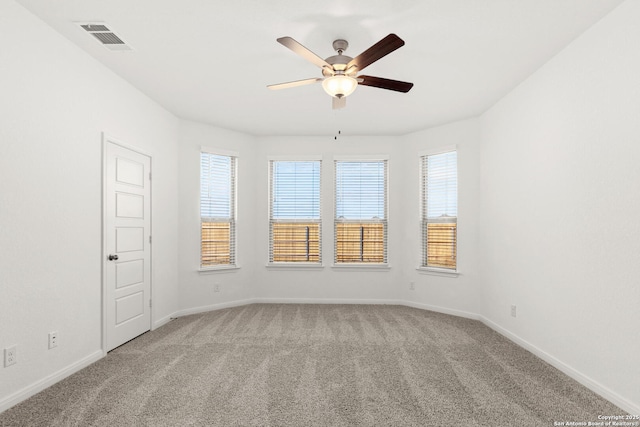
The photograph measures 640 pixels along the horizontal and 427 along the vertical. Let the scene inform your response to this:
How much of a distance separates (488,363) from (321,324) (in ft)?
6.54

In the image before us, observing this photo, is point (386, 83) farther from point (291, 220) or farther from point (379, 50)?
point (291, 220)

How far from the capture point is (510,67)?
3.25 meters

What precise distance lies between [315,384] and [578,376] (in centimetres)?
217

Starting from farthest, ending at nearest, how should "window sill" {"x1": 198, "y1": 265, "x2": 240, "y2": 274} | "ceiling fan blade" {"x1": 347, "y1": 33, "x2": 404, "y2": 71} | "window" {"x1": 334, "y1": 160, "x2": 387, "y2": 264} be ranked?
"window" {"x1": 334, "y1": 160, "x2": 387, "y2": 264}
"window sill" {"x1": 198, "y1": 265, "x2": 240, "y2": 274}
"ceiling fan blade" {"x1": 347, "y1": 33, "x2": 404, "y2": 71}

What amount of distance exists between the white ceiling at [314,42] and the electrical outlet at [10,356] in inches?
97.9

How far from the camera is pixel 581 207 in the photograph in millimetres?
2736

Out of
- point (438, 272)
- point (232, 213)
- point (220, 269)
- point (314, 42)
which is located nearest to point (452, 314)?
point (438, 272)

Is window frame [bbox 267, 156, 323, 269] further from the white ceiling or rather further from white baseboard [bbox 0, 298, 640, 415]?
the white ceiling

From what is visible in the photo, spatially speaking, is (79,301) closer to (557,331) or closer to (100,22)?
(100,22)

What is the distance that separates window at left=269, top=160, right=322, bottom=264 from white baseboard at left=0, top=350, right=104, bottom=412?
2.92 meters

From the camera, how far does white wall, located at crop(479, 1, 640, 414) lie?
2.31 metres

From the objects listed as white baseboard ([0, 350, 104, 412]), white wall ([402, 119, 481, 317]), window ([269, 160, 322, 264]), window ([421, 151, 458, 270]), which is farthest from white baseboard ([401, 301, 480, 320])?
white baseboard ([0, 350, 104, 412])

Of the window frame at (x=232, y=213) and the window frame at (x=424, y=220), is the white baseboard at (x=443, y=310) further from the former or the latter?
the window frame at (x=232, y=213)

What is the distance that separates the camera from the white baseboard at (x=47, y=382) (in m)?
2.33
